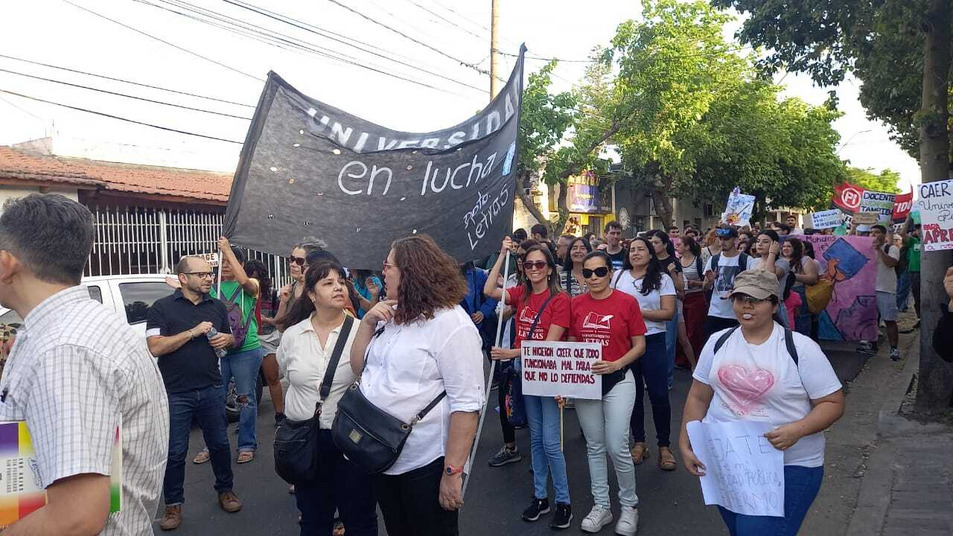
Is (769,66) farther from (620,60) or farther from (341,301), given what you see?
(620,60)

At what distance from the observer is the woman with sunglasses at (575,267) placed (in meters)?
6.80

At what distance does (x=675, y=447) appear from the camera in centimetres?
628

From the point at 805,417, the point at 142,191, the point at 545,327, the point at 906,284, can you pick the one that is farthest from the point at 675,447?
the point at 142,191

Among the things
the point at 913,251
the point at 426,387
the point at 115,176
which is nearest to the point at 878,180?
the point at 913,251

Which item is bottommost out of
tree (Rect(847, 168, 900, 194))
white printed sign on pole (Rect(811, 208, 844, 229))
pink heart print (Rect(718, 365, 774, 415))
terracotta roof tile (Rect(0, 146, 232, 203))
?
pink heart print (Rect(718, 365, 774, 415))

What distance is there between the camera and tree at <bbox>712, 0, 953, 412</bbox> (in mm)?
6723

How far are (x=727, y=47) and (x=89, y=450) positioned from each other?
27.8 m

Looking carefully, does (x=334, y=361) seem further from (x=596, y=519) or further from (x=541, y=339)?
(x=596, y=519)

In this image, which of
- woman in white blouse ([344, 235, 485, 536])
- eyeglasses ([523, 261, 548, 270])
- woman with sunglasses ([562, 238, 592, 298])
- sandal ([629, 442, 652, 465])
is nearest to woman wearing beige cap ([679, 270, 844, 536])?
woman in white blouse ([344, 235, 485, 536])

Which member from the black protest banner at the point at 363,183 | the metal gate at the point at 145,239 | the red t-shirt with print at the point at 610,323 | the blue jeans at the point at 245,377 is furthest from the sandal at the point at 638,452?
the metal gate at the point at 145,239

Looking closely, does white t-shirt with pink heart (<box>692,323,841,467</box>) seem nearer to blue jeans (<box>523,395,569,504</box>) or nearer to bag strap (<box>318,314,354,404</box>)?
blue jeans (<box>523,395,569,504</box>)

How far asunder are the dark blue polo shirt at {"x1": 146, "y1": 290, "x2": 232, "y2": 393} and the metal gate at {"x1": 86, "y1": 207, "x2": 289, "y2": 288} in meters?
5.79

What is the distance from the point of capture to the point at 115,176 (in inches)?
595

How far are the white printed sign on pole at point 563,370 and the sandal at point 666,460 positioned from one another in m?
1.45
